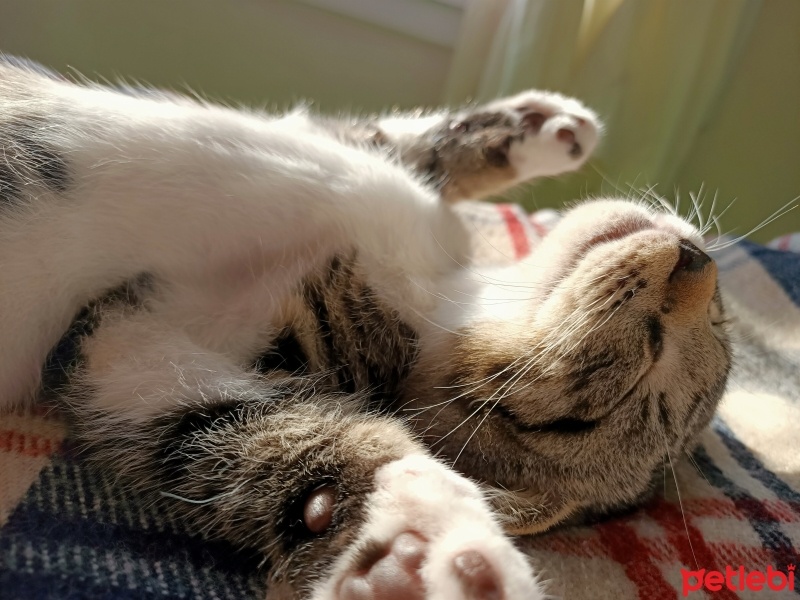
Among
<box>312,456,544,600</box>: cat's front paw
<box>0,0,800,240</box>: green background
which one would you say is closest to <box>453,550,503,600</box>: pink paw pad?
<box>312,456,544,600</box>: cat's front paw

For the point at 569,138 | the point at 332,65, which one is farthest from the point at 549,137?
the point at 332,65

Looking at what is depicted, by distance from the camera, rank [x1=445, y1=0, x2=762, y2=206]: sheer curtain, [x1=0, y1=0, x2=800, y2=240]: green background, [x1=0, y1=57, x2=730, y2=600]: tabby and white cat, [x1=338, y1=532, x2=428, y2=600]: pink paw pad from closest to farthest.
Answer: [x1=338, y1=532, x2=428, y2=600]: pink paw pad < [x1=0, y1=57, x2=730, y2=600]: tabby and white cat < [x1=445, y1=0, x2=762, y2=206]: sheer curtain < [x1=0, y1=0, x2=800, y2=240]: green background

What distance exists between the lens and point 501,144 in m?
0.91

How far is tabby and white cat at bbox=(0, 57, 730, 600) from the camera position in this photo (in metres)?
0.54

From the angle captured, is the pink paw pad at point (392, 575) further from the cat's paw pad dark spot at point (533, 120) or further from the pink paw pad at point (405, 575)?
the cat's paw pad dark spot at point (533, 120)

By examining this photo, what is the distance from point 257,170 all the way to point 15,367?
1.00ft

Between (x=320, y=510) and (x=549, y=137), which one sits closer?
(x=320, y=510)

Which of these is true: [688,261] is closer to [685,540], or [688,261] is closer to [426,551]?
[685,540]

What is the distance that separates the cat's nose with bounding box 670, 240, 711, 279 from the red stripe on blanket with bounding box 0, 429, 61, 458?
0.64 m

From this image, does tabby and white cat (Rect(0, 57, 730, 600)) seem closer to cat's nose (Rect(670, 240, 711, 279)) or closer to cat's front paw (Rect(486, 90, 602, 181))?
cat's nose (Rect(670, 240, 711, 279))

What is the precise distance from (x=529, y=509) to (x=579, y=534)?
0.36 ft

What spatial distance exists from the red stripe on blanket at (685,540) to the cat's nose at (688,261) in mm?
272

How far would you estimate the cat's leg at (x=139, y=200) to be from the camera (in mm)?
599

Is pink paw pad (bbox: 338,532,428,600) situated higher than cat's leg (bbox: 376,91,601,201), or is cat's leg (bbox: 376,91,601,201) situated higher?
cat's leg (bbox: 376,91,601,201)
